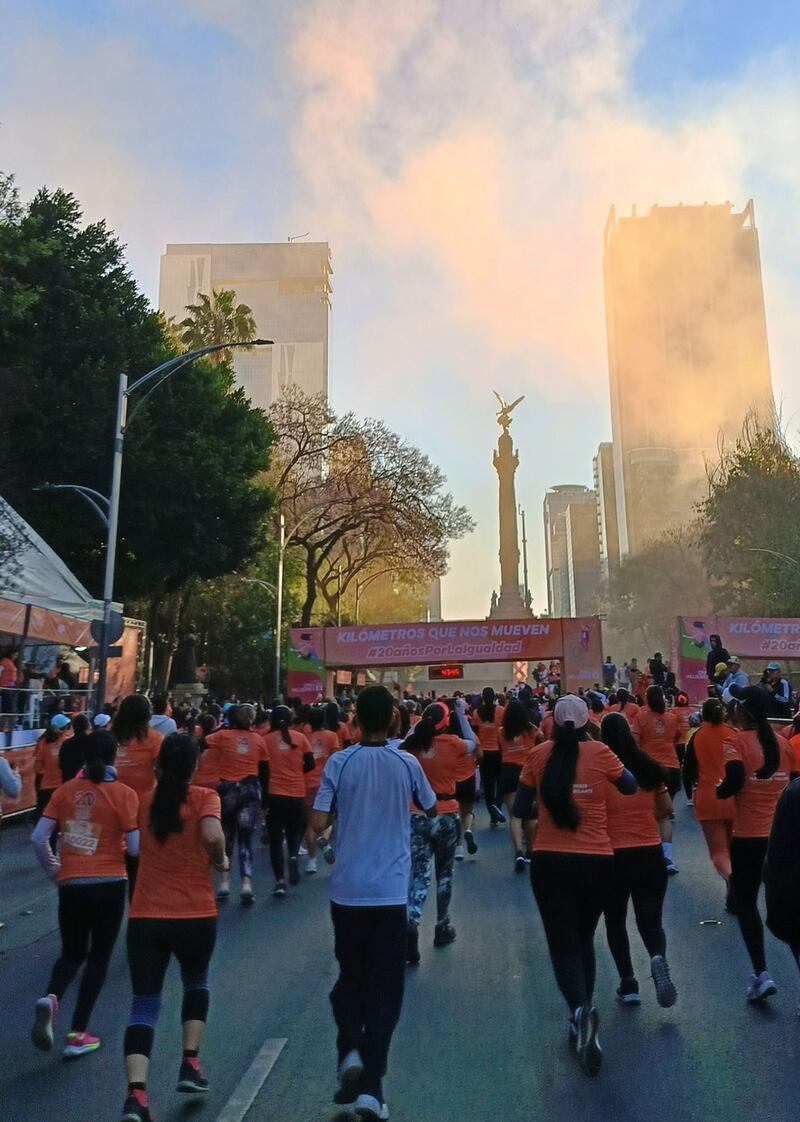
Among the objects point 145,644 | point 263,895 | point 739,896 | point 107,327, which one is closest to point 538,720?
point 263,895

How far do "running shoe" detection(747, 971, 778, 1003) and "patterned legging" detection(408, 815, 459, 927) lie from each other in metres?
2.25

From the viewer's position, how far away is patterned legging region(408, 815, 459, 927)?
6926 millimetres

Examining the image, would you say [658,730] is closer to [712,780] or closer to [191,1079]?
[712,780]

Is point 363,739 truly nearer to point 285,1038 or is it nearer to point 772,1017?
point 285,1038

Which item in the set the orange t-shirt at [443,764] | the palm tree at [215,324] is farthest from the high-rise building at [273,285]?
the orange t-shirt at [443,764]

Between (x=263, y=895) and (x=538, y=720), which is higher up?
(x=538, y=720)

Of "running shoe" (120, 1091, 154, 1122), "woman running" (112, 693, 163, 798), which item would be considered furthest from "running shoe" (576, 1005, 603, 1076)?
"woman running" (112, 693, 163, 798)

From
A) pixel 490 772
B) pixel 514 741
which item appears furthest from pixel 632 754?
pixel 490 772

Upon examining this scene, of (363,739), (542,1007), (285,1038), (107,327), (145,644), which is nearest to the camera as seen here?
(363,739)

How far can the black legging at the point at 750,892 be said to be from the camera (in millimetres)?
5543

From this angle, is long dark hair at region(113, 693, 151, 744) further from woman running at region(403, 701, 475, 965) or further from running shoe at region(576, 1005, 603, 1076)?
running shoe at region(576, 1005, 603, 1076)

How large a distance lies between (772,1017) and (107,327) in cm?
2465

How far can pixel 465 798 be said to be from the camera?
34.6 feet

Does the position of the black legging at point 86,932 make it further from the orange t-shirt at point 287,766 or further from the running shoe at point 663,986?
the orange t-shirt at point 287,766
